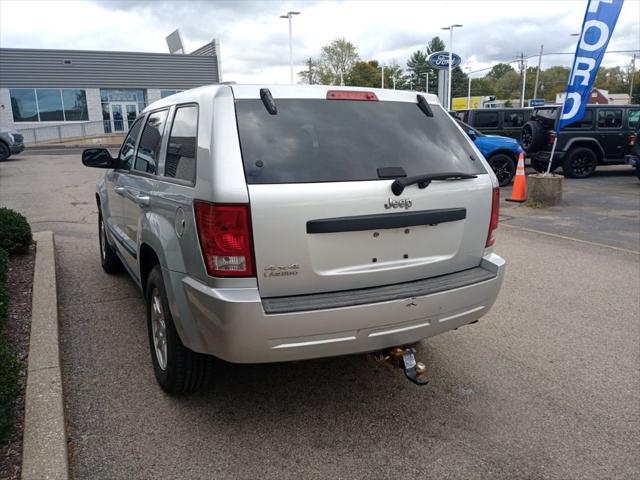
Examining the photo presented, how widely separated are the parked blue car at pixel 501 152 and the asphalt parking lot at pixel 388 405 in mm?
7893

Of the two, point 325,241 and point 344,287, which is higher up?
point 325,241

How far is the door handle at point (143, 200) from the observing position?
11.4 feet

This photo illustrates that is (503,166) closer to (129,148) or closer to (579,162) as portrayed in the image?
(579,162)

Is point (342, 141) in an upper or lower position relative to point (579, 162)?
upper

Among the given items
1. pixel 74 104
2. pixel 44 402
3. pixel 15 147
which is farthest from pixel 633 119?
pixel 74 104

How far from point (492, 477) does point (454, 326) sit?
0.84m

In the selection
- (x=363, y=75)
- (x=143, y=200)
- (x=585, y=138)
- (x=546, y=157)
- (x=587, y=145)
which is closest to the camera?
(x=143, y=200)

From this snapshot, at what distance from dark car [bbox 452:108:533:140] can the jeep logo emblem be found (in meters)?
15.0

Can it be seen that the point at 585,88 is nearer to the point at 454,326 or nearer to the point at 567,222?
the point at 567,222

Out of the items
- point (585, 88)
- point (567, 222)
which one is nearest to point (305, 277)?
point (567, 222)

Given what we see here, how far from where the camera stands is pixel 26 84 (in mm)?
35125

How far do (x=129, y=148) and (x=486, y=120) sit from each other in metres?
14.7

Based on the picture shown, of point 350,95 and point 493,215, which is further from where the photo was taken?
point 493,215

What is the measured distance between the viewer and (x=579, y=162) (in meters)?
14.9
